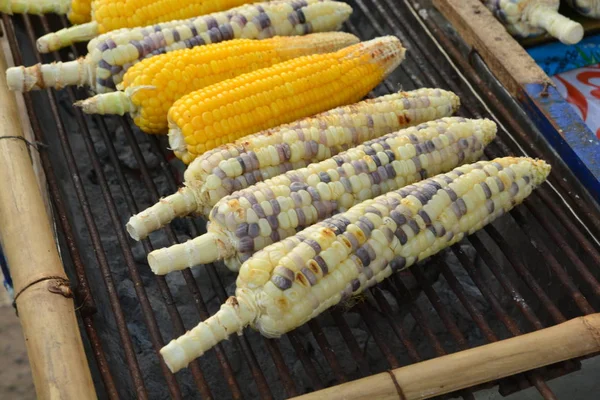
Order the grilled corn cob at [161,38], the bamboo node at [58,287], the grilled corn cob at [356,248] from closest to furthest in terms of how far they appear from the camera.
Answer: the grilled corn cob at [356,248] < the bamboo node at [58,287] < the grilled corn cob at [161,38]

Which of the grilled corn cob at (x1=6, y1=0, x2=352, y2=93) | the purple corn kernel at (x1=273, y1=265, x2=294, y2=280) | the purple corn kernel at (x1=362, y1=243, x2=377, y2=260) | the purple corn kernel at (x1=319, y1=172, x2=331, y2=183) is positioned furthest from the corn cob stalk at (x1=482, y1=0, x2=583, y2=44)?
the purple corn kernel at (x1=273, y1=265, x2=294, y2=280)

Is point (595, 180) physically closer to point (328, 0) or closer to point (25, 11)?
point (328, 0)

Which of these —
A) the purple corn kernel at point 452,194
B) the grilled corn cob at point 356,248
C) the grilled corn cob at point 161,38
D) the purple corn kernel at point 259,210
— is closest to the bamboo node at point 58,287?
the grilled corn cob at point 356,248

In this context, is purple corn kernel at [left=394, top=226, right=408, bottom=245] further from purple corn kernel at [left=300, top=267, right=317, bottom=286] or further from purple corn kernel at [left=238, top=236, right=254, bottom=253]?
purple corn kernel at [left=238, top=236, right=254, bottom=253]

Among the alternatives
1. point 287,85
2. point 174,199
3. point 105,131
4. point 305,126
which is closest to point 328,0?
point 287,85

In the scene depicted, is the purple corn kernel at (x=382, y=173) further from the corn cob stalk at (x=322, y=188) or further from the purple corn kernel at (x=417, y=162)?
the purple corn kernel at (x=417, y=162)

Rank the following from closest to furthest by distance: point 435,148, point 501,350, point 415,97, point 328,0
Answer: point 501,350 < point 435,148 < point 415,97 < point 328,0

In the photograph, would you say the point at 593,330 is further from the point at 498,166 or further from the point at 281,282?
the point at 281,282

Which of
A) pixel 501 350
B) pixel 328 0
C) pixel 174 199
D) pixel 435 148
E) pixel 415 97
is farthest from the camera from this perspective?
pixel 328 0
